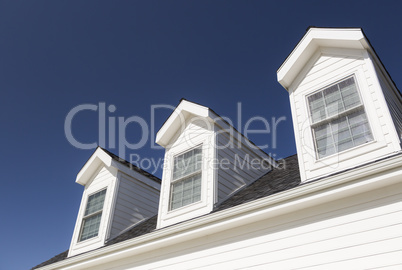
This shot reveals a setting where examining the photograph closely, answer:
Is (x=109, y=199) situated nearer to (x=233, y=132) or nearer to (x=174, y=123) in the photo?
(x=174, y=123)

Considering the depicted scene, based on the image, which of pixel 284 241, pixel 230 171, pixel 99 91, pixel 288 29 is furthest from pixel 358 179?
pixel 99 91

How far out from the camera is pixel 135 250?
582 cm

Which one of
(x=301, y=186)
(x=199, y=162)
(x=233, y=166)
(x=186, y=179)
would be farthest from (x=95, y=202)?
(x=301, y=186)

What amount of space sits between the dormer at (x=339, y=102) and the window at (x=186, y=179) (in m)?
2.37

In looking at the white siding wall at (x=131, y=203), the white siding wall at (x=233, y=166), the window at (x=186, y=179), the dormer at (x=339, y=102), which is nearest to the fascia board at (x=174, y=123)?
the window at (x=186, y=179)

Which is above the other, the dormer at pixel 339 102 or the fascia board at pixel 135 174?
the fascia board at pixel 135 174

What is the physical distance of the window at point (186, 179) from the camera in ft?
20.3

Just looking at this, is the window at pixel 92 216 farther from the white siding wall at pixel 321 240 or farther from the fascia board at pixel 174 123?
the white siding wall at pixel 321 240

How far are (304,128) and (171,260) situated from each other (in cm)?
345

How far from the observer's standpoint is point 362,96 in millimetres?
4469

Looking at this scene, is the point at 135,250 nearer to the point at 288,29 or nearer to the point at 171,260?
the point at 171,260

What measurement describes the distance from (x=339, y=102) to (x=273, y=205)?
206 centimetres

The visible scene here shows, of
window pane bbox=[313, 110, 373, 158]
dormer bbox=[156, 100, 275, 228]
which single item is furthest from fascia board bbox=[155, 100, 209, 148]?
window pane bbox=[313, 110, 373, 158]

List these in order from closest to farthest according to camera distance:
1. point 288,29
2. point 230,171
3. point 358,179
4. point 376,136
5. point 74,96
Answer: point 358,179
point 376,136
point 230,171
point 288,29
point 74,96
